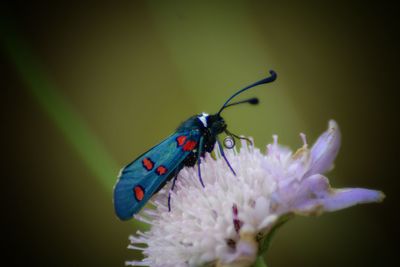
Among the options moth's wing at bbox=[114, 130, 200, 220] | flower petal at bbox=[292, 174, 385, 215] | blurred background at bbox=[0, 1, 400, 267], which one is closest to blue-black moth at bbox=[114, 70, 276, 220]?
moth's wing at bbox=[114, 130, 200, 220]

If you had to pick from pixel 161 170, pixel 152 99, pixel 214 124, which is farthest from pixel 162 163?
pixel 152 99

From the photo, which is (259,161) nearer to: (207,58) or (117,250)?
(207,58)

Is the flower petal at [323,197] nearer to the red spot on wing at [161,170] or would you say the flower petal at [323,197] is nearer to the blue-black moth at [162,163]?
the blue-black moth at [162,163]

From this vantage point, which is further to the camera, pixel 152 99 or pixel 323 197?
pixel 152 99

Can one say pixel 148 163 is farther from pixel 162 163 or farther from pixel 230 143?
pixel 230 143

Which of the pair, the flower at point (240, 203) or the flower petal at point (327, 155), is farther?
the flower petal at point (327, 155)

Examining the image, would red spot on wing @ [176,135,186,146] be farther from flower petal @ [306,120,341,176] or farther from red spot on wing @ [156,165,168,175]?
flower petal @ [306,120,341,176]

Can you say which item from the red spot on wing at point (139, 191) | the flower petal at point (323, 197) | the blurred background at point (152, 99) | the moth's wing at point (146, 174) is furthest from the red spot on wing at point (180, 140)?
the blurred background at point (152, 99)
